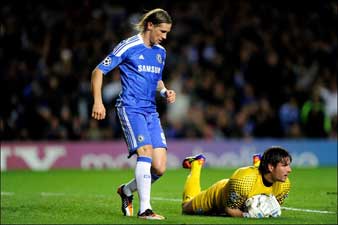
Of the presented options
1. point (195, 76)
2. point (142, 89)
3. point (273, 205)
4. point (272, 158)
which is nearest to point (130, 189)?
point (142, 89)

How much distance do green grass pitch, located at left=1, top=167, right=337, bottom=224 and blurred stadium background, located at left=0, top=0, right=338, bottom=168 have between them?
1202mm

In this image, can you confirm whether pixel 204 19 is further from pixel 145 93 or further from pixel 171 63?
pixel 145 93

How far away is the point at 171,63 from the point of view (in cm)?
2286

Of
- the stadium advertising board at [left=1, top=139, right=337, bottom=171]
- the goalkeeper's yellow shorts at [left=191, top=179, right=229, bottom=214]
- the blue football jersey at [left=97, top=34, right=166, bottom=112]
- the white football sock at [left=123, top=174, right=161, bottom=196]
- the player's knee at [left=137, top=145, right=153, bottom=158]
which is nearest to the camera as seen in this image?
the player's knee at [left=137, top=145, right=153, bottom=158]

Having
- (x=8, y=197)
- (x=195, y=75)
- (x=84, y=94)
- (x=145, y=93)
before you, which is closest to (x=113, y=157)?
(x=84, y=94)

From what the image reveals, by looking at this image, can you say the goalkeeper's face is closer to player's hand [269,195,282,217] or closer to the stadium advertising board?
player's hand [269,195,282,217]

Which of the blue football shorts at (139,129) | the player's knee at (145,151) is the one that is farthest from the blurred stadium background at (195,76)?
the player's knee at (145,151)

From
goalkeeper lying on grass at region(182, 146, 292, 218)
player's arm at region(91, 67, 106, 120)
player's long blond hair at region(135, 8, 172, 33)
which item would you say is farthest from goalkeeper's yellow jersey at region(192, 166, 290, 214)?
player's long blond hair at region(135, 8, 172, 33)

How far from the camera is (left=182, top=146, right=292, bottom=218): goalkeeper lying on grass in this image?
9.55m

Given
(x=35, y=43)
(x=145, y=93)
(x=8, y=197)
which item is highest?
(x=35, y=43)

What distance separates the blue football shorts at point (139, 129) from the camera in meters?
9.97

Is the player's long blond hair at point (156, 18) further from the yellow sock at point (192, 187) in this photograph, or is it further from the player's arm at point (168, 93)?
the yellow sock at point (192, 187)

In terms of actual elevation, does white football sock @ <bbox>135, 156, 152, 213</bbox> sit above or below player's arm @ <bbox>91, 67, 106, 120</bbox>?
below

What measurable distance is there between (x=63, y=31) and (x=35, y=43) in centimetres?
92
